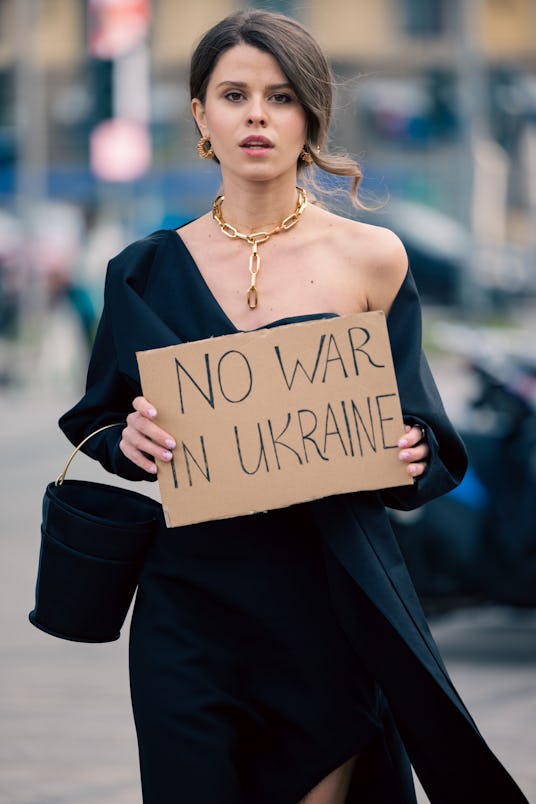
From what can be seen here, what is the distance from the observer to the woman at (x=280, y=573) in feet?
9.82

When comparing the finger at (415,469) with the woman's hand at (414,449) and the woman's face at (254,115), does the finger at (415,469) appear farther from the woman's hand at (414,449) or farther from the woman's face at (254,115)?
the woman's face at (254,115)

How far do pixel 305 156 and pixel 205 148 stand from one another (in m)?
0.20

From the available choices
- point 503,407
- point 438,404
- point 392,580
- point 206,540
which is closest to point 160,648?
point 206,540

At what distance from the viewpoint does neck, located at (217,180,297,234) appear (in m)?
3.18

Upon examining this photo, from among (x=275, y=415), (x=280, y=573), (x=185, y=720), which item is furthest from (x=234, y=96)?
(x=185, y=720)

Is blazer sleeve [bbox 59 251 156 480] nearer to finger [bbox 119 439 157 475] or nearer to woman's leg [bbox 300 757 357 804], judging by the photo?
finger [bbox 119 439 157 475]

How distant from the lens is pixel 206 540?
3043 millimetres

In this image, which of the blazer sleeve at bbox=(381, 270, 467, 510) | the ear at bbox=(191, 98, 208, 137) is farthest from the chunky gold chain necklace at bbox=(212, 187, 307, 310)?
the blazer sleeve at bbox=(381, 270, 467, 510)

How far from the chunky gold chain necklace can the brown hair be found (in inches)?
3.6

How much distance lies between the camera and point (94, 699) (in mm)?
5969

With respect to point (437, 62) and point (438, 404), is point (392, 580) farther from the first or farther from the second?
point (437, 62)

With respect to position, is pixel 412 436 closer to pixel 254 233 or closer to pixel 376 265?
pixel 376 265

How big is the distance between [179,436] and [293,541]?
0.27 metres

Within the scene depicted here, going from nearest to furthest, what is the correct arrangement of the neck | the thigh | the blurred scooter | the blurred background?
the thigh, the neck, the blurred background, the blurred scooter
